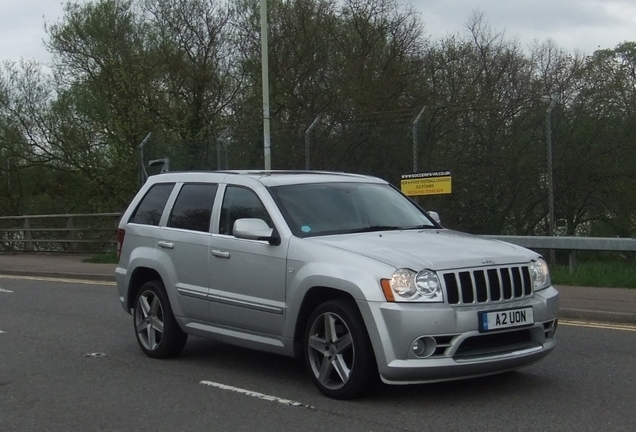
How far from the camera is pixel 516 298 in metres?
6.69

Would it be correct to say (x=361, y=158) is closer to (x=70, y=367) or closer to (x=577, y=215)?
(x=577, y=215)

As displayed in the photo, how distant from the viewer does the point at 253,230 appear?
730 centimetres

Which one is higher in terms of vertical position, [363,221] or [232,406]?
[363,221]

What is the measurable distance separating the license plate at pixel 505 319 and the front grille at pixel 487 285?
0.32 ft

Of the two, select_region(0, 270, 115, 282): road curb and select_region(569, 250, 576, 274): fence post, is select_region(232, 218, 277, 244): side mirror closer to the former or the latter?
select_region(569, 250, 576, 274): fence post

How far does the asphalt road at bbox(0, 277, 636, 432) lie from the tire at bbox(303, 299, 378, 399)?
0.14 meters

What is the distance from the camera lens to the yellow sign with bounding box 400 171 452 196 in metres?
15.1

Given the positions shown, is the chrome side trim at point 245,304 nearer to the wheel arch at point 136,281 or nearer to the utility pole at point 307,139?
the wheel arch at point 136,281

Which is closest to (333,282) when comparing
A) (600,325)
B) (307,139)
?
(600,325)

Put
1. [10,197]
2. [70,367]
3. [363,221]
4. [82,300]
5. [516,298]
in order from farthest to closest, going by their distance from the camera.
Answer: [10,197] → [82,300] → [70,367] → [363,221] → [516,298]

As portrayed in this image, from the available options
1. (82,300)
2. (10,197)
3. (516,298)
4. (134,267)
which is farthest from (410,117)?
(10,197)

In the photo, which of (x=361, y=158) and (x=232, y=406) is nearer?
(x=232, y=406)

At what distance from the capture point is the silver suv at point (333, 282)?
639cm

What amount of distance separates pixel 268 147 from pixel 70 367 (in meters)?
10.2
